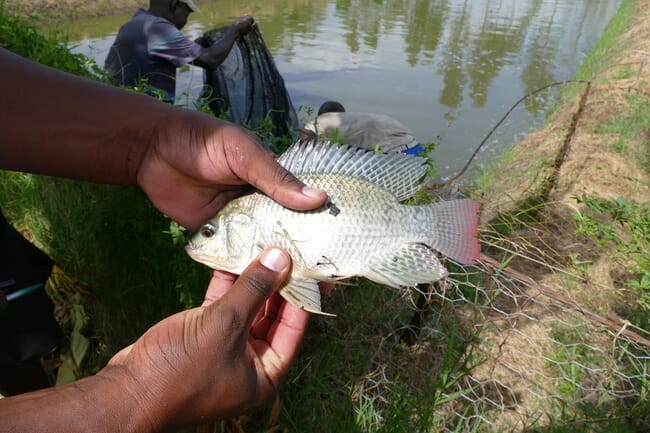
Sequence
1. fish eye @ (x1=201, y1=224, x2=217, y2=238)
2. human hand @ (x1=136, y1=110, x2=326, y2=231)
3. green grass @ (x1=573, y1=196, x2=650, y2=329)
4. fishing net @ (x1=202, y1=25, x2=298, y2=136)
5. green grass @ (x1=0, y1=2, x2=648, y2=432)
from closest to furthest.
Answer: human hand @ (x1=136, y1=110, x2=326, y2=231) → fish eye @ (x1=201, y1=224, x2=217, y2=238) → green grass @ (x1=0, y1=2, x2=648, y2=432) → green grass @ (x1=573, y1=196, x2=650, y2=329) → fishing net @ (x1=202, y1=25, x2=298, y2=136)

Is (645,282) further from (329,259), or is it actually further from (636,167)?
(636,167)

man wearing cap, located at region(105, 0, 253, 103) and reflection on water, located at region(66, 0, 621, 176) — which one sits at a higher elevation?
man wearing cap, located at region(105, 0, 253, 103)

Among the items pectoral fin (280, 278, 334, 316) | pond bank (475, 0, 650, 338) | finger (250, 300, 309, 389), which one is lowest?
pond bank (475, 0, 650, 338)

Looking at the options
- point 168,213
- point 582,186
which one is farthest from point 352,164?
point 582,186

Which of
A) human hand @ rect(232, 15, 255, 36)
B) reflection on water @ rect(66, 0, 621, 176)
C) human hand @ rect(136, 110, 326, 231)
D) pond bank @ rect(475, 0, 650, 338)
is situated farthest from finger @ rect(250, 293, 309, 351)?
human hand @ rect(232, 15, 255, 36)

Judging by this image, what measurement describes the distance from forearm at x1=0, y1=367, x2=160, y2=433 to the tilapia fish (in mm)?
746

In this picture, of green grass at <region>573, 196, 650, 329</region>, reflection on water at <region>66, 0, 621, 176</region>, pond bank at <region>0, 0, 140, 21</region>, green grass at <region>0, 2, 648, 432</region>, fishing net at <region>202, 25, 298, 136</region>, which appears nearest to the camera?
green grass at <region>0, 2, 648, 432</region>

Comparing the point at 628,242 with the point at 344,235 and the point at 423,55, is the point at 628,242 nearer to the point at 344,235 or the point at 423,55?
the point at 344,235

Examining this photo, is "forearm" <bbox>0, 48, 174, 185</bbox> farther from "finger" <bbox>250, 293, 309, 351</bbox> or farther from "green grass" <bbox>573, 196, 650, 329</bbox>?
"green grass" <bbox>573, 196, 650, 329</bbox>

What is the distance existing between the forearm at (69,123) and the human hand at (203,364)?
3.27ft

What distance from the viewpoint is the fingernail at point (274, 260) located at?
1.81 meters

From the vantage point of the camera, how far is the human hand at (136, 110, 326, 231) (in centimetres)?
192

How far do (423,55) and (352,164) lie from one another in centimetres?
1617

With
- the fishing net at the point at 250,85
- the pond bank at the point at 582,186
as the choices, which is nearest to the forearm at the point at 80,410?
the pond bank at the point at 582,186
